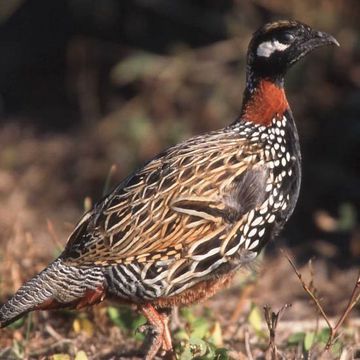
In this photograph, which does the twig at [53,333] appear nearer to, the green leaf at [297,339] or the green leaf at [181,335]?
the green leaf at [181,335]

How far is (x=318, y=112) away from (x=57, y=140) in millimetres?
2518

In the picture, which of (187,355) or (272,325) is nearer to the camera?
(272,325)

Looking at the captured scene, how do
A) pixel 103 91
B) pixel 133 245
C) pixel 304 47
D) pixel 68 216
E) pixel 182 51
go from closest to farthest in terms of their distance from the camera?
pixel 133 245, pixel 304 47, pixel 68 216, pixel 182 51, pixel 103 91

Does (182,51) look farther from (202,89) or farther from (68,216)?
(68,216)

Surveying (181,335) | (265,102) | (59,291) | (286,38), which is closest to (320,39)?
(286,38)

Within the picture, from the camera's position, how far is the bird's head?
5.35 metres

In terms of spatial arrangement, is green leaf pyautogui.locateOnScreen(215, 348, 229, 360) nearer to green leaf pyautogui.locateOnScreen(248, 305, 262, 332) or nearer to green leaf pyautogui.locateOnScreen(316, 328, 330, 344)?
green leaf pyautogui.locateOnScreen(316, 328, 330, 344)

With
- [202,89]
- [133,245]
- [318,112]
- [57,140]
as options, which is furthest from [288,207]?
[57,140]

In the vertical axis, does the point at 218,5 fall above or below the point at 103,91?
above

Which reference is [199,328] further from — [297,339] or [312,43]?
[312,43]

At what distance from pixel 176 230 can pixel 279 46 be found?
112cm

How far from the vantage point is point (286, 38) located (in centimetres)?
538

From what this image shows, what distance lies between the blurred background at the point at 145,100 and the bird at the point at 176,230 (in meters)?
1.92

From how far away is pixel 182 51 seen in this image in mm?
9305
